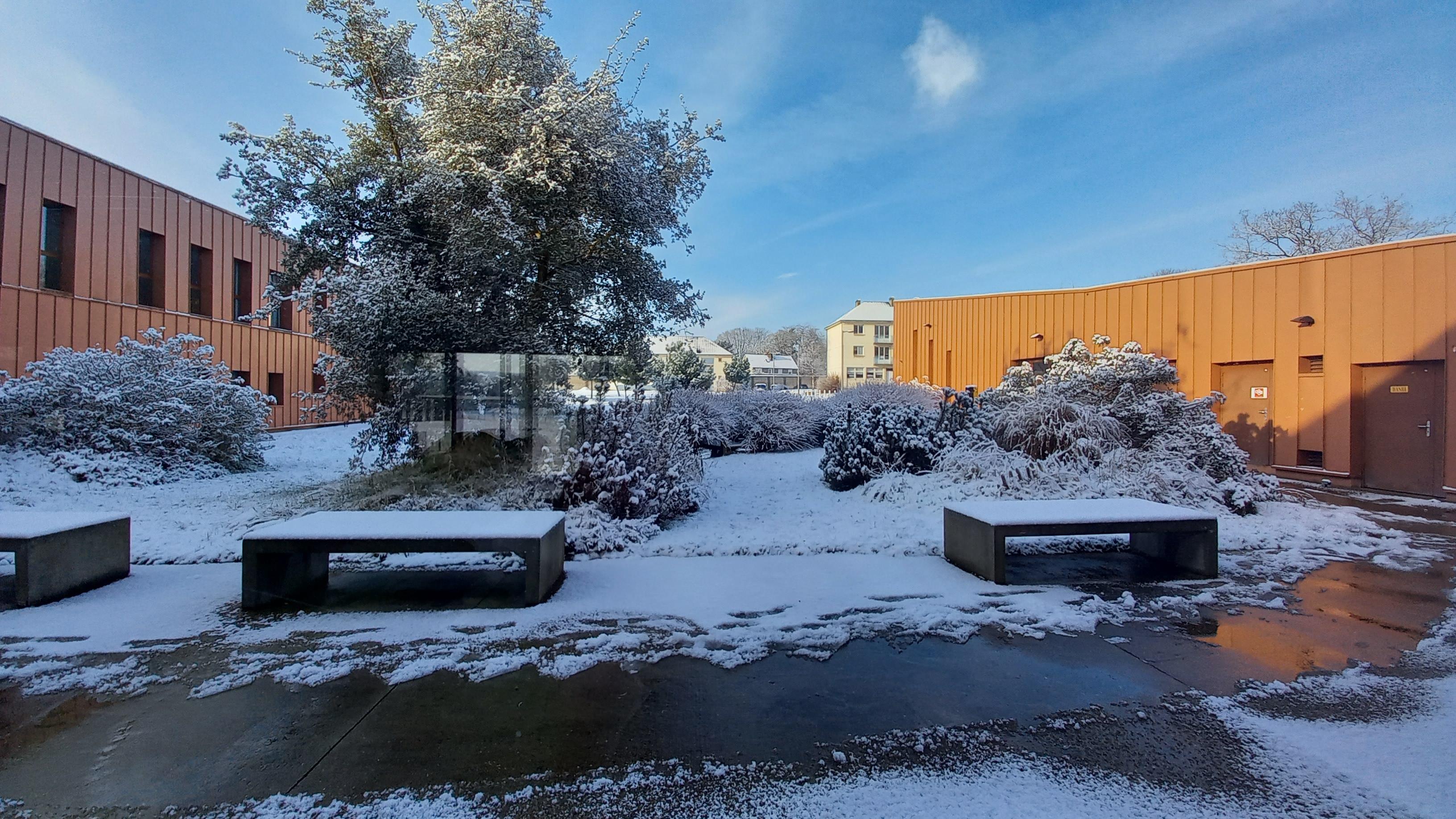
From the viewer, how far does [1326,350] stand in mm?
9797

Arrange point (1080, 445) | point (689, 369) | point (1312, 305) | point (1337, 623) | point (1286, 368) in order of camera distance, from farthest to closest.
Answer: point (689, 369) → point (1286, 368) → point (1312, 305) → point (1080, 445) → point (1337, 623)

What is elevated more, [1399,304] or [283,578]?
[1399,304]

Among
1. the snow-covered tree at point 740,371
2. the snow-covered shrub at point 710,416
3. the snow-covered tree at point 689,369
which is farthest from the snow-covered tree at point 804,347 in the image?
the snow-covered shrub at point 710,416

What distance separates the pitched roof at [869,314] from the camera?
56.8 m

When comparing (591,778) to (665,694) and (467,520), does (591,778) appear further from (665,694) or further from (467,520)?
(467,520)

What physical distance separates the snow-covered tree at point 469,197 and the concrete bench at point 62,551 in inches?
Answer: 123

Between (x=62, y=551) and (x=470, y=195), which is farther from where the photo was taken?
(x=470, y=195)

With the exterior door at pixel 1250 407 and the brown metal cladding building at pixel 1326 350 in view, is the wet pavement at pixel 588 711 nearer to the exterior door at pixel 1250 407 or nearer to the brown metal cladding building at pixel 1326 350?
the brown metal cladding building at pixel 1326 350

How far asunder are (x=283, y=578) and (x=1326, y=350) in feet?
44.9

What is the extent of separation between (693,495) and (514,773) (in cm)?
488

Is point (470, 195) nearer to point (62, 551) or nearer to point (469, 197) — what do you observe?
point (469, 197)

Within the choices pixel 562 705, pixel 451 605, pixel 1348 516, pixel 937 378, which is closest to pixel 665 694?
pixel 562 705

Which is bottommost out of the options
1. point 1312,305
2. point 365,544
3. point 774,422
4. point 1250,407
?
point 365,544

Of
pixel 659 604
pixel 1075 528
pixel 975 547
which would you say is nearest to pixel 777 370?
pixel 975 547
